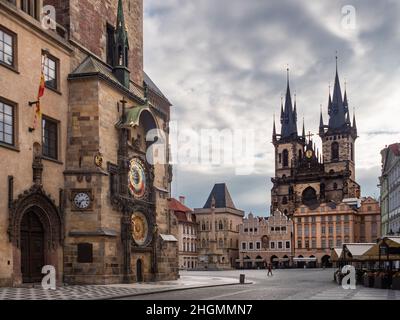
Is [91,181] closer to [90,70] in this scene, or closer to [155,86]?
[90,70]

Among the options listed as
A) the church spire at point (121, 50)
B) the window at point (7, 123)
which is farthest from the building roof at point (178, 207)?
the window at point (7, 123)

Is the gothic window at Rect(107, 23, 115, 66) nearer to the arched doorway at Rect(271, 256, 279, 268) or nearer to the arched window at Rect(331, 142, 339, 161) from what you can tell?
the arched doorway at Rect(271, 256, 279, 268)

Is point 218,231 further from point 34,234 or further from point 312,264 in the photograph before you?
point 34,234

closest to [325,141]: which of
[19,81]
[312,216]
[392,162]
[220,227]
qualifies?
[312,216]

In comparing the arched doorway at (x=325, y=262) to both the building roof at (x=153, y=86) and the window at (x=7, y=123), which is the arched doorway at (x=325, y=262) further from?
the window at (x=7, y=123)

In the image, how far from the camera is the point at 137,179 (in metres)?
36.4

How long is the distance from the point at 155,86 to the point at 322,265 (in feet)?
235

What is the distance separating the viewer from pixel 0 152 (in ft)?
86.6

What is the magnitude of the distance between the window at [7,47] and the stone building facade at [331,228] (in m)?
97.8

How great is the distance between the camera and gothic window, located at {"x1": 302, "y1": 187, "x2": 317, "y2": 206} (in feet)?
463

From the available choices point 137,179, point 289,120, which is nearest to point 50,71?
point 137,179

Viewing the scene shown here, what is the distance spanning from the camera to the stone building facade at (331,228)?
393 ft

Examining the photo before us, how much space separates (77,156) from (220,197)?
99321 mm

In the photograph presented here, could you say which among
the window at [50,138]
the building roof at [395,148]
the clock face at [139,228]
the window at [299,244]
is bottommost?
the window at [299,244]
